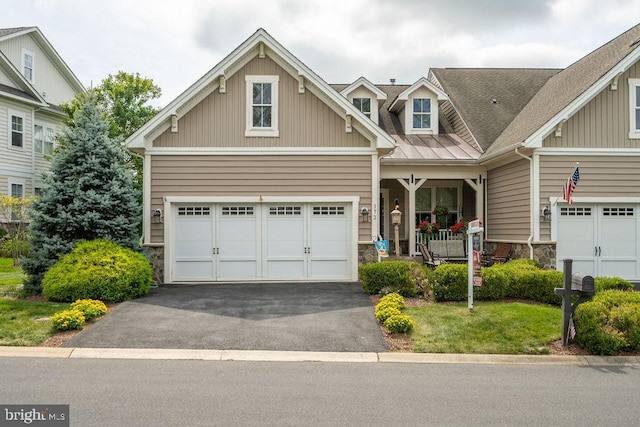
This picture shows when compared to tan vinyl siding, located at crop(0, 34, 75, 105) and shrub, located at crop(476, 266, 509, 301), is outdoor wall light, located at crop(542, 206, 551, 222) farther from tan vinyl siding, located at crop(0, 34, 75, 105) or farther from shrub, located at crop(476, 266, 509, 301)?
tan vinyl siding, located at crop(0, 34, 75, 105)

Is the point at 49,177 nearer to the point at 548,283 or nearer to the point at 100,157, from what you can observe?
the point at 100,157

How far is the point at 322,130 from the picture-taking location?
45.5 feet

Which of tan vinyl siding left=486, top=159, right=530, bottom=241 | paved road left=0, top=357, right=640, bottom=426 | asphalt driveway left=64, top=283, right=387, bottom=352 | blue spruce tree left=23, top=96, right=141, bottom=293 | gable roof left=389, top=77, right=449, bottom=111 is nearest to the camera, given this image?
paved road left=0, top=357, right=640, bottom=426

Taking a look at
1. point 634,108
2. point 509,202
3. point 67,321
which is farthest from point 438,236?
point 67,321

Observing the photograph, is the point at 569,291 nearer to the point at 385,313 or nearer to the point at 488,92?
the point at 385,313

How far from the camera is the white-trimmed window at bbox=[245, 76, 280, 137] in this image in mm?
13828

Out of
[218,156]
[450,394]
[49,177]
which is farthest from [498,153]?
[49,177]

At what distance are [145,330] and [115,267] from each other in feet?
8.76

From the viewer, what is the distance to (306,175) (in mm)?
13844

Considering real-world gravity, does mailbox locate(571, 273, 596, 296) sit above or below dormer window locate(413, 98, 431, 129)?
below

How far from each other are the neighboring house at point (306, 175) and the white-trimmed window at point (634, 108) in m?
0.03

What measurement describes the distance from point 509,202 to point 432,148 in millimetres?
3333

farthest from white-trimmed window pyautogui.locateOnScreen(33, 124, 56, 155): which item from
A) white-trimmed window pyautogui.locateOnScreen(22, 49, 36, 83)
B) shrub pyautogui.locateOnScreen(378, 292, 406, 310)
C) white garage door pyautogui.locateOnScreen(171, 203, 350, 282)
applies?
shrub pyautogui.locateOnScreen(378, 292, 406, 310)

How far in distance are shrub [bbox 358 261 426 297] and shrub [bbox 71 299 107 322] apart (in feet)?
18.8
